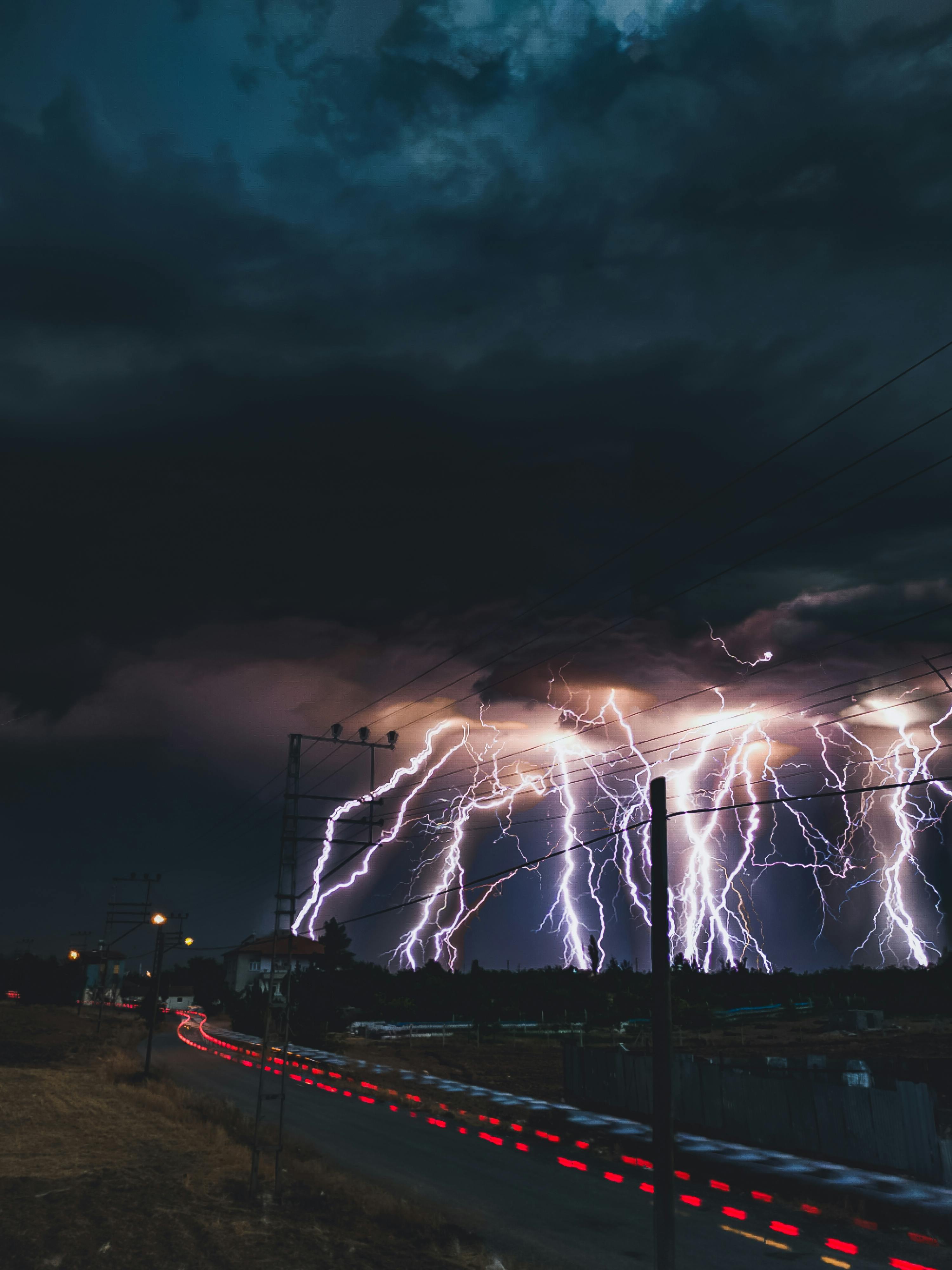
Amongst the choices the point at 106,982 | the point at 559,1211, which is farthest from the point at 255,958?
the point at 559,1211

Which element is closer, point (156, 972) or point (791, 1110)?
point (791, 1110)

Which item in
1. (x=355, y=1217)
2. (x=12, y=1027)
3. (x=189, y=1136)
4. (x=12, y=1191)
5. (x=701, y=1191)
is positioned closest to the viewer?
(x=355, y=1217)

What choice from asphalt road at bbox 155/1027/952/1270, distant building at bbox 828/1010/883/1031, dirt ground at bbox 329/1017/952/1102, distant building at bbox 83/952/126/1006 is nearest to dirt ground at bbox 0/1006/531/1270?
asphalt road at bbox 155/1027/952/1270

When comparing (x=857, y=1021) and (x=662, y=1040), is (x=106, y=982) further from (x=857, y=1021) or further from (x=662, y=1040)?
(x=662, y=1040)

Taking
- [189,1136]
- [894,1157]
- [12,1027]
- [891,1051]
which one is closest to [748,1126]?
[894,1157]

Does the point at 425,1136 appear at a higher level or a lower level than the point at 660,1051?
lower

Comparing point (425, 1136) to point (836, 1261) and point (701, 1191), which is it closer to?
point (701, 1191)

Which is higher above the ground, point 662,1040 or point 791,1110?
point 662,1040
